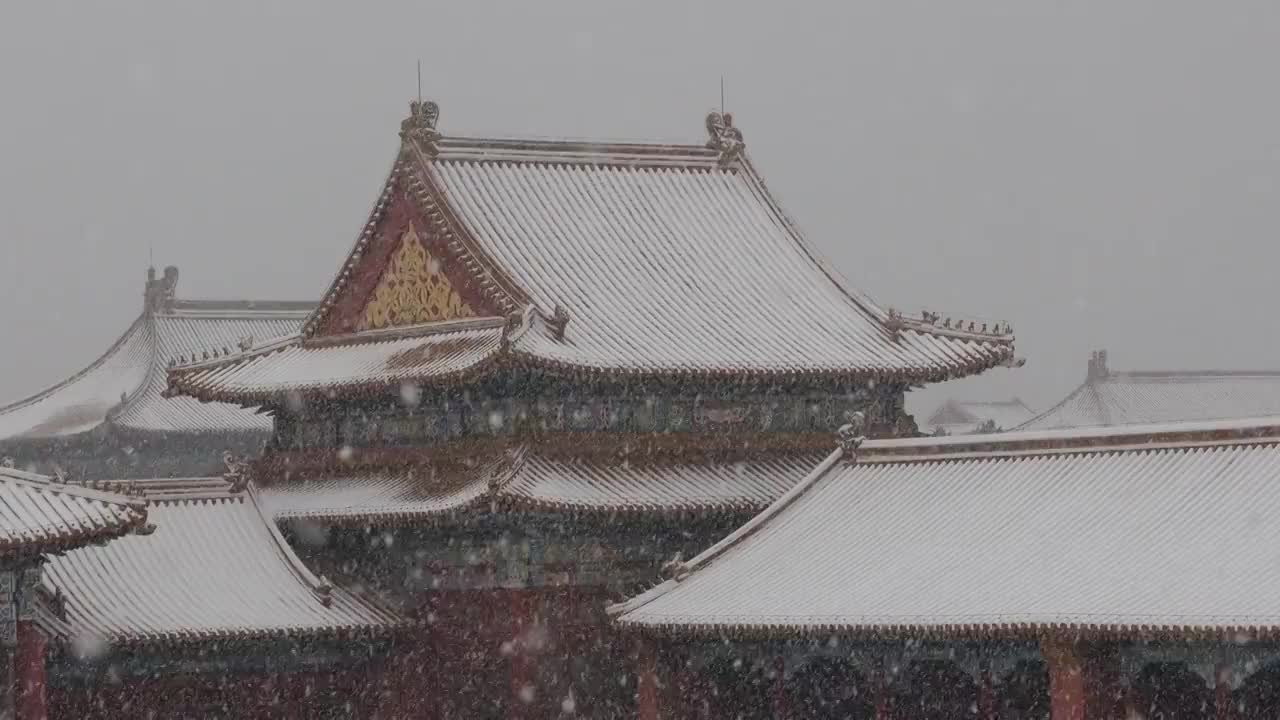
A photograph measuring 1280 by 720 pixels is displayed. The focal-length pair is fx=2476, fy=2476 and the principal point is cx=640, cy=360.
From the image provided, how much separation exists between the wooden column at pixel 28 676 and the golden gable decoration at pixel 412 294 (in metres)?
8.40

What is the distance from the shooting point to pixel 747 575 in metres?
30.3

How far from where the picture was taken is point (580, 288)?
35281 millimetres

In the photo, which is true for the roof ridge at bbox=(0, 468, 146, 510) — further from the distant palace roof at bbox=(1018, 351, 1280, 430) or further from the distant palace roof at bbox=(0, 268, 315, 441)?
the distant palace roof at bbox=(1018, 351, 1280, 430)

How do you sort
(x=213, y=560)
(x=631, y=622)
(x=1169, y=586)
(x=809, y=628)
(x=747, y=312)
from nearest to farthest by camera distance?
(x=1169, y=586) < (x=809, y=628) < (x=631, y=622) < (x=213, y=560) < (x=747, y=312)

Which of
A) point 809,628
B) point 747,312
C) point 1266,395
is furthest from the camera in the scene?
point 1266,395

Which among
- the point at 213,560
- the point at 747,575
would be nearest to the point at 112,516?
the point at 213,560

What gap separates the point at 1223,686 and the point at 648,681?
7.92 m

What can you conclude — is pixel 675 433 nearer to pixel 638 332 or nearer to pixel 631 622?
pixel 638 332

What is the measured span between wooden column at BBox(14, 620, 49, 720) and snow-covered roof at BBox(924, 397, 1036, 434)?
2739 inches

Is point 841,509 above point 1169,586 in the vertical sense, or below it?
above

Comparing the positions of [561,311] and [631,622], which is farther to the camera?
[561,311]

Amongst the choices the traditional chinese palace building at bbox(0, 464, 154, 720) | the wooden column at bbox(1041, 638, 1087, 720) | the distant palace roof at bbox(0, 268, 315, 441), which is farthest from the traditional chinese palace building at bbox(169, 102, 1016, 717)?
the distant palace roof at bbox(0, 268, 315, 441)

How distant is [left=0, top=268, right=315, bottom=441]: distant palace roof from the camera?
58.0 meters

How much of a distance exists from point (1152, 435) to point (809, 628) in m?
4.65
